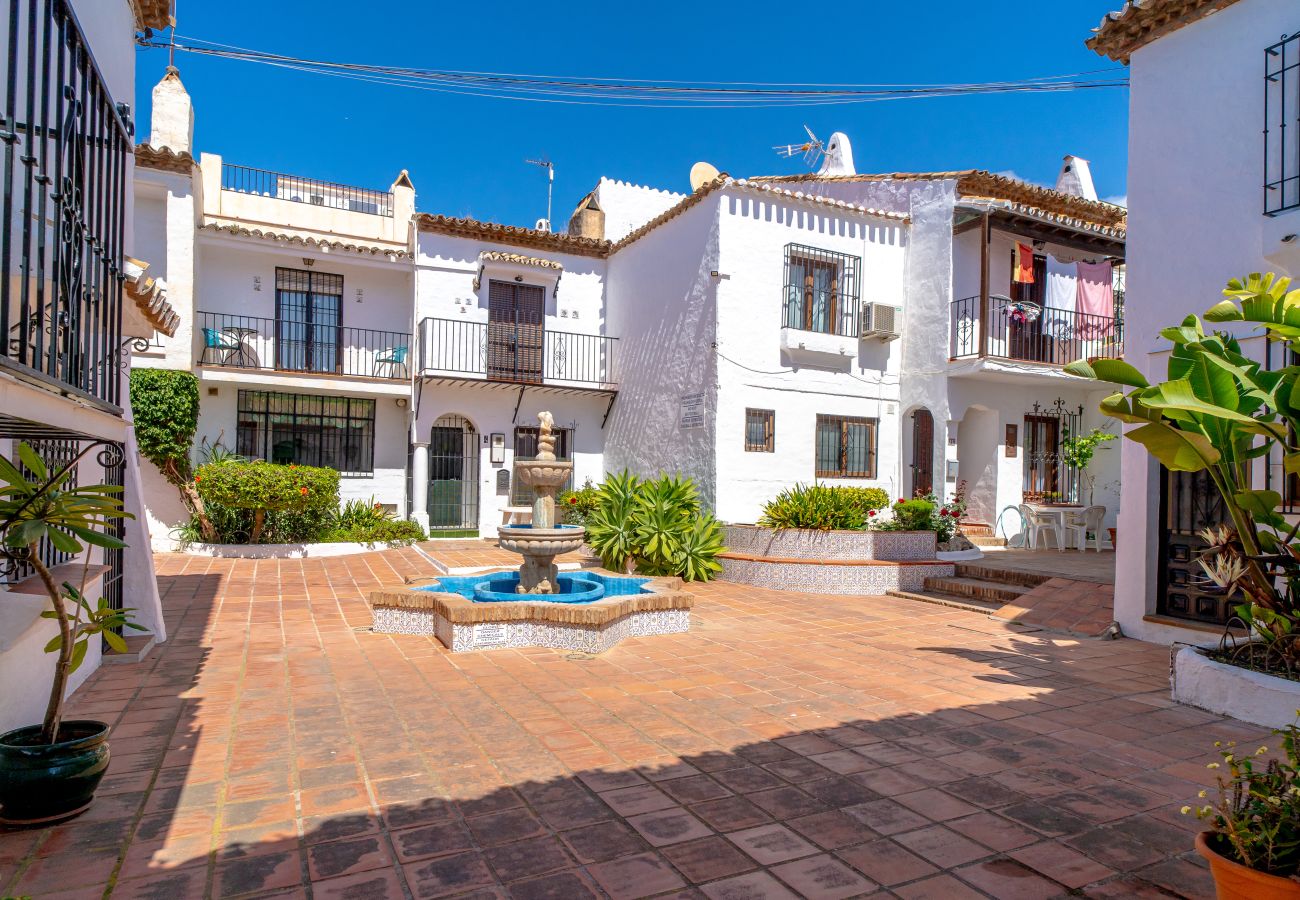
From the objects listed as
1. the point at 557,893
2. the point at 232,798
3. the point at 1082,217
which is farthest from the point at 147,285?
the point at 1082,217

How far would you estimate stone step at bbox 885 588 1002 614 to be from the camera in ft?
32.1

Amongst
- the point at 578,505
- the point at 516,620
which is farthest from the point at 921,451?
the point at 516,620

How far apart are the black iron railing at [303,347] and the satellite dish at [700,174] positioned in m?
7.24

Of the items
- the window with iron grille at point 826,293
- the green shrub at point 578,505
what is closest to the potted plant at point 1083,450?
the window with iron grille at point 826,293

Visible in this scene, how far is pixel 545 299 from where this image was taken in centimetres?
1686

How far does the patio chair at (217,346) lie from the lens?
14.6 metres

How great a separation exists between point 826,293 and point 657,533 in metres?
5.91

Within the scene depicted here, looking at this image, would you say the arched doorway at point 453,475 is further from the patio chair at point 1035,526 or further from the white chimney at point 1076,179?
the white chimney at point 1076,179

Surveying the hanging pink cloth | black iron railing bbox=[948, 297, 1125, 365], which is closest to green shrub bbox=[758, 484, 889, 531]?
black iron railing bbox=[948, 297, 1125, 365]

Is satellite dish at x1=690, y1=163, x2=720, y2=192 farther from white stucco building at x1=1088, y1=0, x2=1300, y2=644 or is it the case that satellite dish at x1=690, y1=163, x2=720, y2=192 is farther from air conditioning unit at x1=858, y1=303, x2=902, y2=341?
white stucco building at x1=1088, y1=0, x2=1300, y2=644

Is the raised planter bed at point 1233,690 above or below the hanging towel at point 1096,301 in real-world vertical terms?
below

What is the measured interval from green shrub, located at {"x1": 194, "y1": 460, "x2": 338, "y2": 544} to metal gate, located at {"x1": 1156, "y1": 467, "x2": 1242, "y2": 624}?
40.5 ft

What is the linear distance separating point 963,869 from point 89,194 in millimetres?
5342

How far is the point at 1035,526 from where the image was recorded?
573 inches
